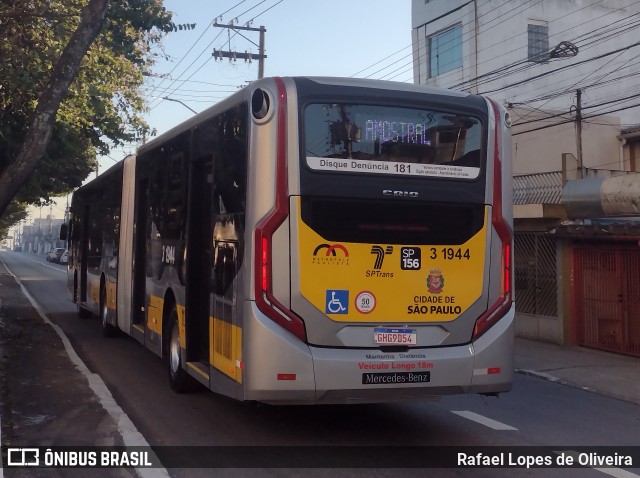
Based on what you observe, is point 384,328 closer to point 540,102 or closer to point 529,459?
point 529,459

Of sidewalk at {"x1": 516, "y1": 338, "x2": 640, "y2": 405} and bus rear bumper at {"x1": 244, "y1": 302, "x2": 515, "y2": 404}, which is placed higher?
bus rear bumper at {"x1": 244, "y1": 302, "x2": 515, "y2": 404}

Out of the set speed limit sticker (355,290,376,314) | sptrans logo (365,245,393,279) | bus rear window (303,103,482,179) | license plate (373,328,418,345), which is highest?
bus rear window (303,103,482,179)

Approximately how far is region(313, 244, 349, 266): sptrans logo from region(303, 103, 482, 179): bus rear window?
70 centimetres

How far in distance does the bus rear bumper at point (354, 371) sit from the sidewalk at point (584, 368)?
4.59 meters

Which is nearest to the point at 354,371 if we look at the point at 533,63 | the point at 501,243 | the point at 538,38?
the point at 501,243

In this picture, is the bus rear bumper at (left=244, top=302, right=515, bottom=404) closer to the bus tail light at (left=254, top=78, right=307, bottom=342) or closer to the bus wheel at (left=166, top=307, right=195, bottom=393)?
the bus tail light at (left=254, top=78, right=307, bottom=342)

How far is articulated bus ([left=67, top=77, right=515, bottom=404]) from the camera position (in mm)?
6473

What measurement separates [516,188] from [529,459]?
12.8 meters

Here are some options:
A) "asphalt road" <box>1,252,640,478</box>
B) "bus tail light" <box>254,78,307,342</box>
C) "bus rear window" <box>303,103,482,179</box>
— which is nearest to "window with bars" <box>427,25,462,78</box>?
"asphalt road" <box>1,252,640,478</box>

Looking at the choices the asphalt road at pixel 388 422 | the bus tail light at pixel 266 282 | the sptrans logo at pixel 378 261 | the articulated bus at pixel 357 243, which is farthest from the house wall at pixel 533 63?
the bus tail light at pixel 266 282

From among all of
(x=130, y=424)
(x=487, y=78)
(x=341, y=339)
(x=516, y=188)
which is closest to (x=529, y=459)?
(x=341, y=339)

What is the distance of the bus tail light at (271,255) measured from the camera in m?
6.44

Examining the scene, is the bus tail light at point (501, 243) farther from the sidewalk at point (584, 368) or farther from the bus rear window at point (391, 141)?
the sidewalk at point (584, 368)

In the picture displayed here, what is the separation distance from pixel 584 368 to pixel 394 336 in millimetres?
7469
